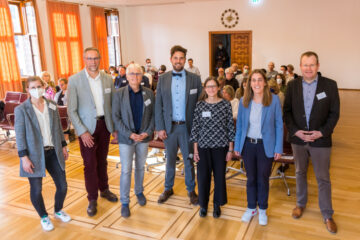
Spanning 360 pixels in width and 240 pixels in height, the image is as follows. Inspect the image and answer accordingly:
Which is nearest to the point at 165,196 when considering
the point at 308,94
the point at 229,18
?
the point at 308,94

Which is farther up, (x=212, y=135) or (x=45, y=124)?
(x=45, y=124)

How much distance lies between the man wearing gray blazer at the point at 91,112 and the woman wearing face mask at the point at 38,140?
9.0 inches

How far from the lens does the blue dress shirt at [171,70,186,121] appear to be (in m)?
3.13

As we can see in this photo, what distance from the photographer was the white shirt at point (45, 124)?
2.73 meters

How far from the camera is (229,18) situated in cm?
1317

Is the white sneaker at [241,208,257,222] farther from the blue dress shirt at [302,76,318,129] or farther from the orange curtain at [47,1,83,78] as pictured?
the orange curtain at [47,1,83,78]

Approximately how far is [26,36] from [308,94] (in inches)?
402

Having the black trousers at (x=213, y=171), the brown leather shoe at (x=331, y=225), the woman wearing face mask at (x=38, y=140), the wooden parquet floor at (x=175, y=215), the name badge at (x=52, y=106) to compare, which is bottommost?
the wooden parquet floor at (x=175, y=215)

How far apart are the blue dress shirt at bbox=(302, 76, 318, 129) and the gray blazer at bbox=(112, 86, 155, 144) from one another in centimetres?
153

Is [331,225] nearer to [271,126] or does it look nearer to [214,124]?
[271,126]

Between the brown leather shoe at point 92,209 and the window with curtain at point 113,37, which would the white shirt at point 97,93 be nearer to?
the brown leather shoe at point 92,209

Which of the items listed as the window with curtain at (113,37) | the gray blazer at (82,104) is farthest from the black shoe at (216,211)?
the window with curtain at (113,37)

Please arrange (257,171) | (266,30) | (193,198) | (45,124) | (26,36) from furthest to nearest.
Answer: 1. (266,30)
2. (26,36)
3. (193,198)
4. (257,171)
5. (45,124)

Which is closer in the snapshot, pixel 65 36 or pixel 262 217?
pixel 262 217
